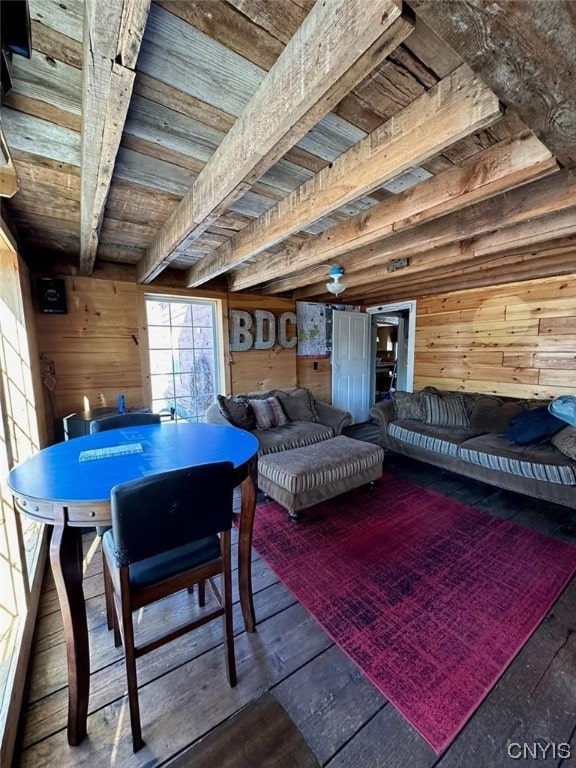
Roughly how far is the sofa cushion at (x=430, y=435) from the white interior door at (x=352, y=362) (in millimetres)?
1508

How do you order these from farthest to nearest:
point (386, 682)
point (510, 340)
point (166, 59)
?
point (510, 340)
point (386, 682)
point (166, 59)

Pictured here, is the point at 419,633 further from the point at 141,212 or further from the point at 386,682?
the point at 141,212

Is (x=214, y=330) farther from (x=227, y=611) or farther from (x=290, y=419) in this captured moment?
(x=227, y=611)

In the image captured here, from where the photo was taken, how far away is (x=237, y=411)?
3330 mm

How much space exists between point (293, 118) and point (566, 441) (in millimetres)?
3195

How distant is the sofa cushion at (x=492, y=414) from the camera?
3303mm

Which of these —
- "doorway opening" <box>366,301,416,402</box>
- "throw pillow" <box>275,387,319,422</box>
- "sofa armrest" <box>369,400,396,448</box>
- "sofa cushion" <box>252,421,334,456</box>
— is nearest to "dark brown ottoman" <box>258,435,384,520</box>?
"sofa cushion" <box>252,421,334,456</box>

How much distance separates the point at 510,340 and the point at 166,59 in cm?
411

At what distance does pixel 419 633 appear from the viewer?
148 cm

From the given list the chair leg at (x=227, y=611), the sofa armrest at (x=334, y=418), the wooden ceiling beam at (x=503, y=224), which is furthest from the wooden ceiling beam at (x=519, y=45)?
the sofa armrest at (x=334, y=418)

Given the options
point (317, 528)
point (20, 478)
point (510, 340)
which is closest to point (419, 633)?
point (317, 528)

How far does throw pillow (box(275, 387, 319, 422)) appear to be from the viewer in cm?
373

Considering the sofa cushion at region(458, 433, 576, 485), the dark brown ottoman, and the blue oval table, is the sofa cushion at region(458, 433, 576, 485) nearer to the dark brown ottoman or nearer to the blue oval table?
the dark brown ottoman

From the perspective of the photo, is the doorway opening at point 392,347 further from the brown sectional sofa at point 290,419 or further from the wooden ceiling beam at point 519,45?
the wooden ceiling beam at point 519,45
